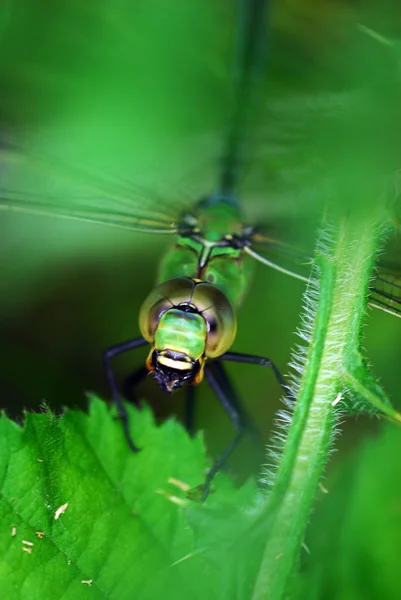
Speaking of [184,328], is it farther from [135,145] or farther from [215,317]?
[135,145]

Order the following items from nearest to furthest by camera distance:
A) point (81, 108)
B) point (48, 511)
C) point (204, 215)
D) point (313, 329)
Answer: point (313, 329), point (48, 511), point (204, 215), point (81, 108)

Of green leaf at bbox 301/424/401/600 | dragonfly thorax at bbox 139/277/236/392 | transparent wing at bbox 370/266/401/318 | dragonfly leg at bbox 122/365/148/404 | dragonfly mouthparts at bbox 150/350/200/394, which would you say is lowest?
green leaf at bbox 301/424/401/600

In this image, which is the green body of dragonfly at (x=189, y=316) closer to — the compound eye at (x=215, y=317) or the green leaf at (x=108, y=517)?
the compound eye at (x=215, y=317)

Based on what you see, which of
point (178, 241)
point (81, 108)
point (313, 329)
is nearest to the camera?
point (313, 329)

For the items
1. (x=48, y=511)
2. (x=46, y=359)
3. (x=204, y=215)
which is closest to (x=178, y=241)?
(x=204, y=215)

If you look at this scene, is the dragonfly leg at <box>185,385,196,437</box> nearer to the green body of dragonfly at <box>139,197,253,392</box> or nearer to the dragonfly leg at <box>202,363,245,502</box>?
the dragonfly leg at <box>202,363,245,502</box>

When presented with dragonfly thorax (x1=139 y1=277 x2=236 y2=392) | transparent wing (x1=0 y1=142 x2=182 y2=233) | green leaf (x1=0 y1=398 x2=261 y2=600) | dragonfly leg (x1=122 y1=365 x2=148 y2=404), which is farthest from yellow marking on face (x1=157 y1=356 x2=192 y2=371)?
transparent wing (x1=0 y1=142 x2=182 y2=233)

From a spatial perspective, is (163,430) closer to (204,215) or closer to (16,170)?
(204,215)
